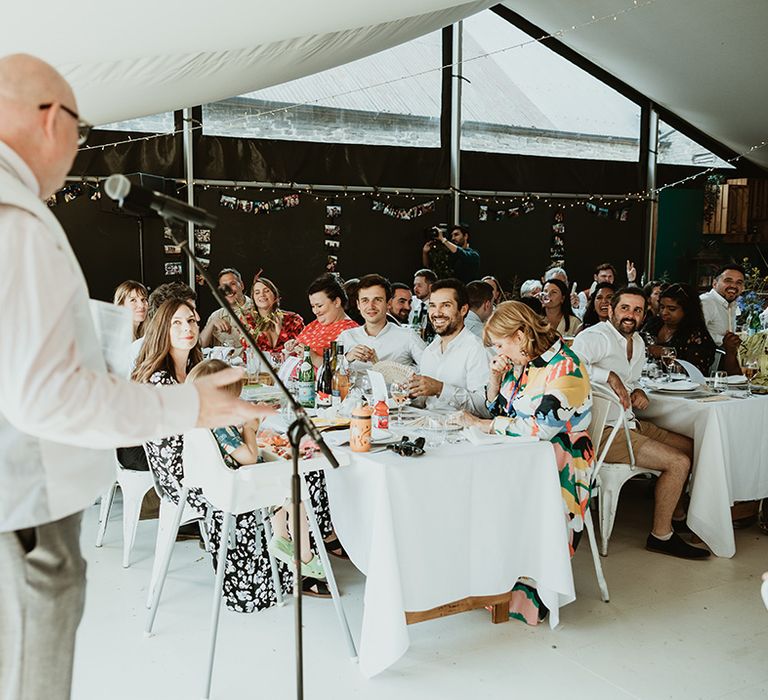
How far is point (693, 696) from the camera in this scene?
2621 millimetres

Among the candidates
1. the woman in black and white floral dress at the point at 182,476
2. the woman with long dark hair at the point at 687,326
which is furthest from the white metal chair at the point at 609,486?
the woman in black and white floral dress at the point at 182,476

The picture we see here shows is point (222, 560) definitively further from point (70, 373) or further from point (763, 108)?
point (763, 108)

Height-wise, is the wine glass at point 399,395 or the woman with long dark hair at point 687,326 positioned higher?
the woman with long dark hair at point 687,326

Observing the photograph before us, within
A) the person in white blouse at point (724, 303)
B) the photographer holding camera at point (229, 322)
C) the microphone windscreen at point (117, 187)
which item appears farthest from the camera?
the person in white blouse at point (724, 303)

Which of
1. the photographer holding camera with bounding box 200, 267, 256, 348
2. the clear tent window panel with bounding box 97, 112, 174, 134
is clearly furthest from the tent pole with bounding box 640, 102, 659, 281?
the photographer holding camera with bounding box 200, 267, 256, 348

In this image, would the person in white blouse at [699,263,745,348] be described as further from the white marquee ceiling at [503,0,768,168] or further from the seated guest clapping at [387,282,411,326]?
the white marquee ceiling at [503,0,768,168]

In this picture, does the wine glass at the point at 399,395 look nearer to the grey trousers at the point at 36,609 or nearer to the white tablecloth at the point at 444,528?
the white tablecloth at the point at 444,528

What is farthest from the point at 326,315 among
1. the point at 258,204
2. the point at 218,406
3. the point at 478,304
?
the point at 258,204

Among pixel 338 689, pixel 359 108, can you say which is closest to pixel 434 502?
pixel 338 689

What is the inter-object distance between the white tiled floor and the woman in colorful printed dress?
0.28m

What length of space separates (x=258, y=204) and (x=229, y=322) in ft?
9.77

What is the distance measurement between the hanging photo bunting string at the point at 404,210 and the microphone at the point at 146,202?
7564mm

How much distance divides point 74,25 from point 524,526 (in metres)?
2.57

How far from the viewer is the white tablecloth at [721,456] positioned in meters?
3.91
